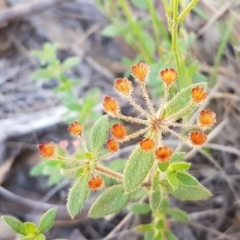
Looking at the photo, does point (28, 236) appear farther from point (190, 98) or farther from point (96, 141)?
point (190, 98)

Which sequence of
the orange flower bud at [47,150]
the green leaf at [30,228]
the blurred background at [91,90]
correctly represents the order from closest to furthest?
the orange flower bud at [47,150], the green leaf at [30,228], the blurred background at [91,90]

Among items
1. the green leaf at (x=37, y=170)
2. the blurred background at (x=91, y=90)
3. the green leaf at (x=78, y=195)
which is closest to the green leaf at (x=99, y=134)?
the green leaf at (x=78, y=195)

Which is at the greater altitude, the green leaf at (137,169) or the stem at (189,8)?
the stem at (189,8)

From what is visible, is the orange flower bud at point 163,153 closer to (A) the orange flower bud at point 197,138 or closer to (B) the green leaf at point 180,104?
(A) the orange flower bud at point 197,138

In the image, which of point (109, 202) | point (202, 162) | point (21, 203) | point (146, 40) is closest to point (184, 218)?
point (109, 202)

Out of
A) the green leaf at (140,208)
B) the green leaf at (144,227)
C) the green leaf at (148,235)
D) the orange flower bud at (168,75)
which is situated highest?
the orange flower bud at (168,75)

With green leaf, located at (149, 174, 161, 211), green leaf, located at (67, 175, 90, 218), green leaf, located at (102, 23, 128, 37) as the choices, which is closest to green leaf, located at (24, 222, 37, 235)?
green leaf, located at (67, 175, 90, 218)

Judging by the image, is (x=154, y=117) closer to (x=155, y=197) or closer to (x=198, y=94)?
(x=198, y=94)

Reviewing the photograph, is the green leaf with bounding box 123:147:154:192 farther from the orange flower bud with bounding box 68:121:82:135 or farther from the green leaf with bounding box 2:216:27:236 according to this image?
the green leaf with bounding box 2:216:27:236

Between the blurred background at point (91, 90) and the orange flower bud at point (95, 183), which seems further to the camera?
the blurred background at point (91, 90)
